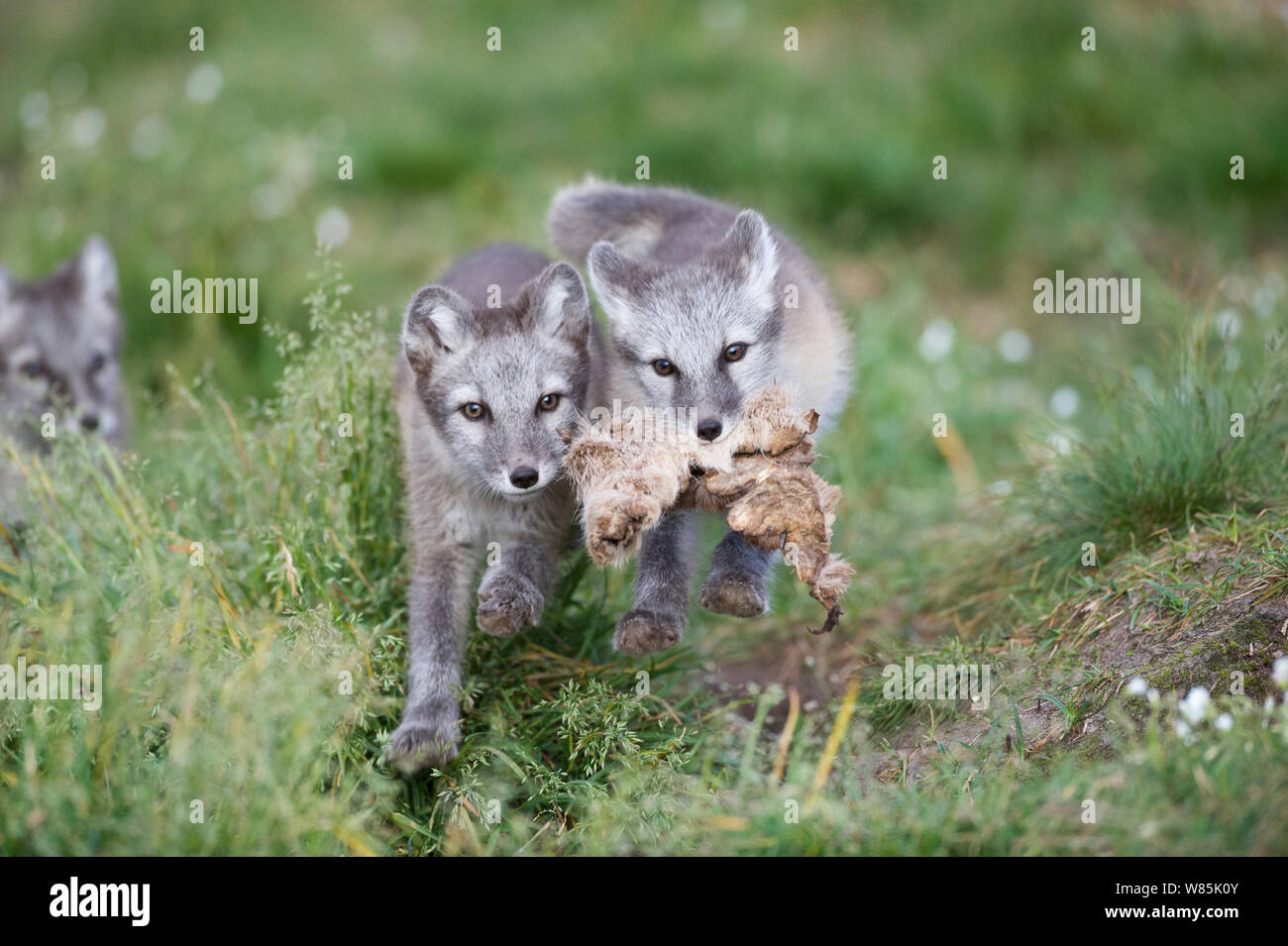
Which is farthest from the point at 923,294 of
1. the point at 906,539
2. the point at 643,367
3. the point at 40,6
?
the point at 40,6

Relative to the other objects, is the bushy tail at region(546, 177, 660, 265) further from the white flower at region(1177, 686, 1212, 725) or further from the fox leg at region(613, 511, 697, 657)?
the white flower at region(1177, 686, 1212, 725)

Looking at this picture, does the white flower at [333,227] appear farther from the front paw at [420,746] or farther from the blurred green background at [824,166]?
the front paw at [420,746]

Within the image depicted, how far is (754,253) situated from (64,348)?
144 inches

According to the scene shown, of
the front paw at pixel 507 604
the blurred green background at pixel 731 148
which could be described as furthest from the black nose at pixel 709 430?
the blurred green background at pixel 731 148

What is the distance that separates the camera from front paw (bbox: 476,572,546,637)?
12.0 feet

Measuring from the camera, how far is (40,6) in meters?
10.8

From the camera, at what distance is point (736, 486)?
346 centimetres

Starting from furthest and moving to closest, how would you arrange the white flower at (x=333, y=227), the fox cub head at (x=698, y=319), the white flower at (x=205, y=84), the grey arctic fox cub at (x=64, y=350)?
1. the white flower at (x=205, y=84)
2. the white flower at (x=333, y=227)
3. the grey arctic fox cub at (x=64, y=350)
4. the fox cub head at (x=698, y=319)

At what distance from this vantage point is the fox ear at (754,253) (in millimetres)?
4137

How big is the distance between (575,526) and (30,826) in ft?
6.87

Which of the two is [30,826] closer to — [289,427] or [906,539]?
[289,427]

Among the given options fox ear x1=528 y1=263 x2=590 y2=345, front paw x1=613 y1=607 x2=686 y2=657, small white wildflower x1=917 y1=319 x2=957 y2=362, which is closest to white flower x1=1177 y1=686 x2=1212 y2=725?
front paw x1=613 y1=607 x2=686 y2=657

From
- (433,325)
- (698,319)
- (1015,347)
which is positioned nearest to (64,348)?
(433,325)

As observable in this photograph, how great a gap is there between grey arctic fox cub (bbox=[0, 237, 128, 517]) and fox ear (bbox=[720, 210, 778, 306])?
3225 millimetres
